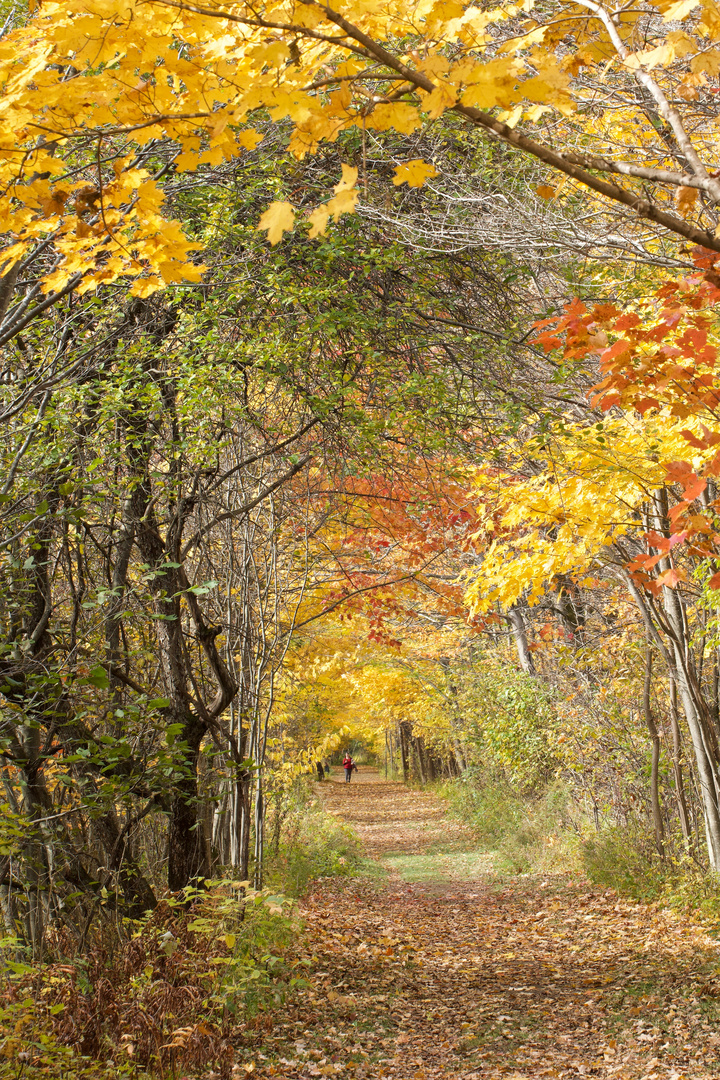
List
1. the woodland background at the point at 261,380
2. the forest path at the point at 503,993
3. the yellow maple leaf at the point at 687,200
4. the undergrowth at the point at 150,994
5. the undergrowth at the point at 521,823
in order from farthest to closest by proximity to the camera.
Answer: the undergrowth at the point at 521,823, the forest path at the point at 503,993, the undergrowth at the point at 150,994, the yellow maple leaf at the point at 687,200, the woodland background at the point at 261,380

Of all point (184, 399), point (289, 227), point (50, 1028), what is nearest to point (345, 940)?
point (50, 1028)

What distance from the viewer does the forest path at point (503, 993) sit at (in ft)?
14.6

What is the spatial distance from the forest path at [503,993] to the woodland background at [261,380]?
0.54m

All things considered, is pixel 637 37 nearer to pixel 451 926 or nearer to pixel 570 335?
pixel 570 335

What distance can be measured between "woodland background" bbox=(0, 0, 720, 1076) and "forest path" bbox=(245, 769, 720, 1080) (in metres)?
0.54

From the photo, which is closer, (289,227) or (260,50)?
(289,227)

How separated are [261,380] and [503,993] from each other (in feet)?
16.2

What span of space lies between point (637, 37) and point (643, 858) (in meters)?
7.83

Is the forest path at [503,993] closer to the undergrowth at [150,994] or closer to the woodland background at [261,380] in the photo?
the undergrowth at [150,994]

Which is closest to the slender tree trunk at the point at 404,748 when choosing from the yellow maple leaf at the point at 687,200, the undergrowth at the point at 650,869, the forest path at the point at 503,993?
the forest path at the point at 503,993

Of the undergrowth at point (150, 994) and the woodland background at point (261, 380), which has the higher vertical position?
the woodland background at point (261, 380)

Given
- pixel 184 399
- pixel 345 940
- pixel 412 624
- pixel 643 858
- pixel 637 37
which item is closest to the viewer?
pixel 637 37

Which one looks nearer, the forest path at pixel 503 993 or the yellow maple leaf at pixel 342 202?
the yellow maple leaf at pixel 342 202

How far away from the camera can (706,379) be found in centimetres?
350
